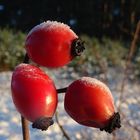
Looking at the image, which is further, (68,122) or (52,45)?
(68,122)

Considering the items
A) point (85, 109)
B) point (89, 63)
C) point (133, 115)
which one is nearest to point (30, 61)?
point (85, 109)

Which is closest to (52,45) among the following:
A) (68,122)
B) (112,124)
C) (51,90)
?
(51,90)

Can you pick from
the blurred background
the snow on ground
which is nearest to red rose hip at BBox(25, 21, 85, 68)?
the snow on ground

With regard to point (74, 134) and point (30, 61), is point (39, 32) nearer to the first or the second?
point (30, 61)

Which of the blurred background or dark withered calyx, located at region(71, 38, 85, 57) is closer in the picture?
dark withered calyx, located at region(71, 38, 85, 57)

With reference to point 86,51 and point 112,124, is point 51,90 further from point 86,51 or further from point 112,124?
point 86,51

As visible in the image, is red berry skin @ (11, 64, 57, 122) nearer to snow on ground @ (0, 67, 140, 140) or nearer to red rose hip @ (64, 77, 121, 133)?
red rose hip @ (64, 77, 121, 133)

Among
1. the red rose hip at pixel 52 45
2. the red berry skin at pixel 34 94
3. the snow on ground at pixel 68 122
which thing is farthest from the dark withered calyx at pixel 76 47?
the snow on ground at pixel 68 122
